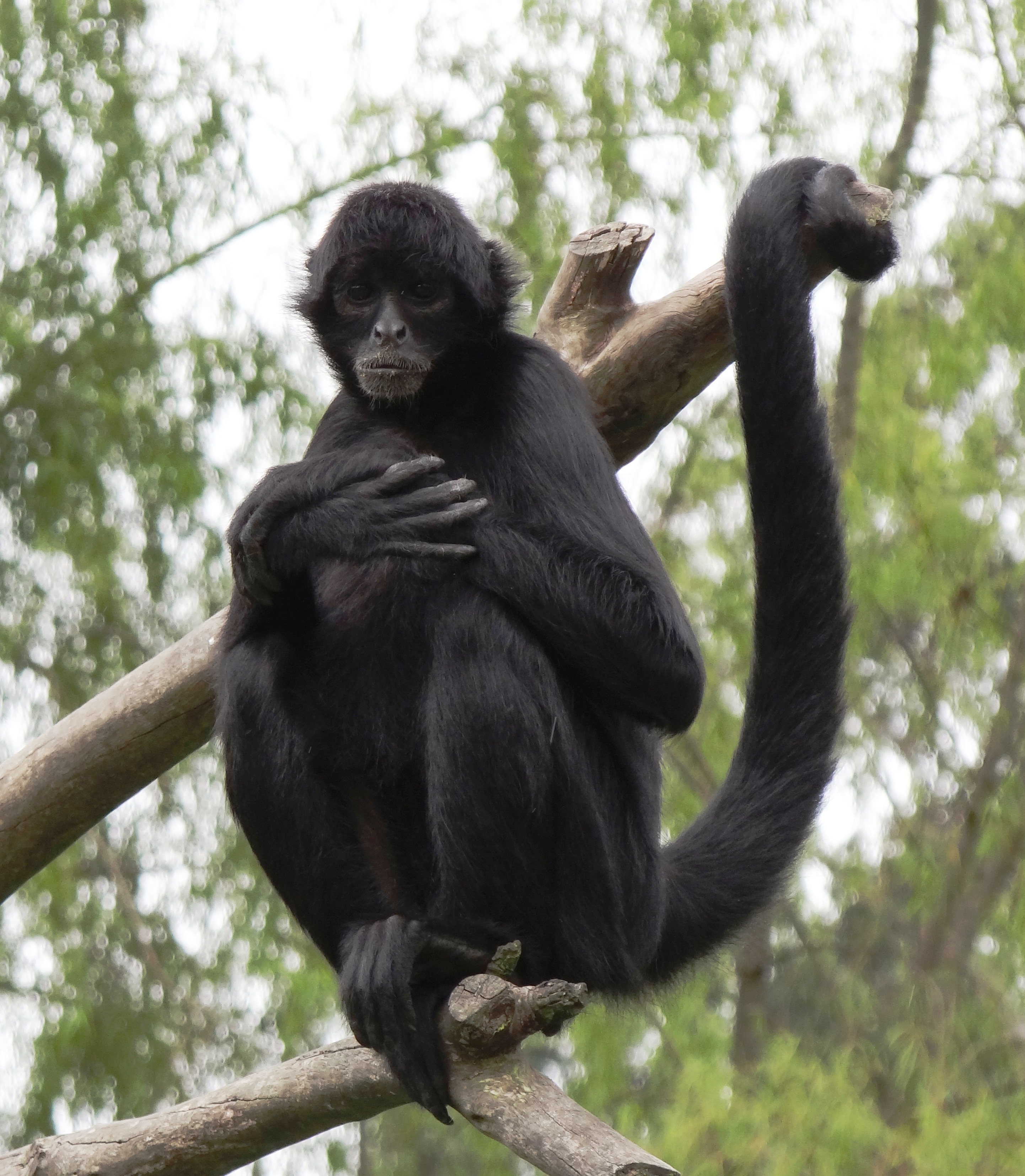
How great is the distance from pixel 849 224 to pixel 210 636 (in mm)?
2438

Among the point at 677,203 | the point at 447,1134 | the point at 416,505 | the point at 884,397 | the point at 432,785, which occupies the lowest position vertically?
the point at 447,1134

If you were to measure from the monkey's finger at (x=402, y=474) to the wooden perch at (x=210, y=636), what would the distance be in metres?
1.26

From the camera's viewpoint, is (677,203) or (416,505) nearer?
(416,505)

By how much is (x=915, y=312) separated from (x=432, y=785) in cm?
724

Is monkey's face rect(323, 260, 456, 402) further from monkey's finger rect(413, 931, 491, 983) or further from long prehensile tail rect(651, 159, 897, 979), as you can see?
monkey's finger rect(413, 931, 491, 983)

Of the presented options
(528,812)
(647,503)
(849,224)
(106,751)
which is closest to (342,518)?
(528,812)

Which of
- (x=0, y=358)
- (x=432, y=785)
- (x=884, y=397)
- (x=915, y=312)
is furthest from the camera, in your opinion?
(x=915, y=312)

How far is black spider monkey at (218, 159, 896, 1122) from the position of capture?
11.1 ft

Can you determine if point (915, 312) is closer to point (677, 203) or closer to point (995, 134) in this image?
point (995, 134)

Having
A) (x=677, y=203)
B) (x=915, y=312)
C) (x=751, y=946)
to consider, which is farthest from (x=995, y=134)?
(x=751, y=946)

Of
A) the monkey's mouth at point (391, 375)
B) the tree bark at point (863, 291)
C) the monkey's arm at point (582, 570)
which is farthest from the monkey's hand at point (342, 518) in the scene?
the tree bark at point (863, 291)

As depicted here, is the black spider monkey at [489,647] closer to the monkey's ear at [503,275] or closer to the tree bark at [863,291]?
the monkey's ear at [503,275]

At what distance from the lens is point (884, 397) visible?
881cm

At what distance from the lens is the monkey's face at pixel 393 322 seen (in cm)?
395
